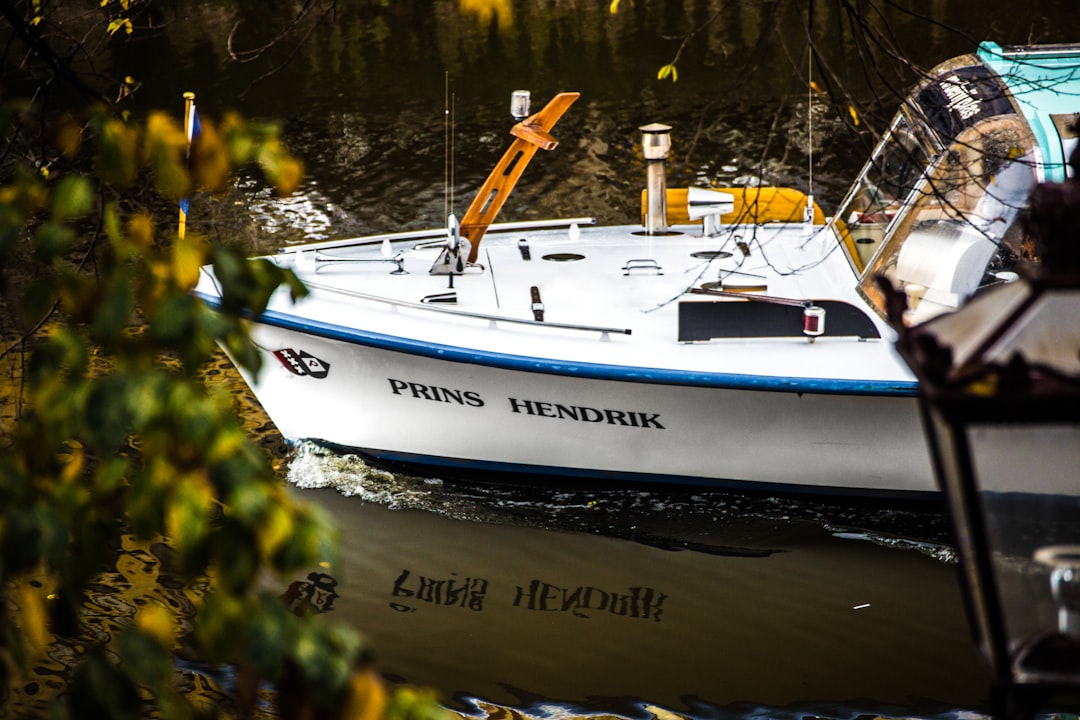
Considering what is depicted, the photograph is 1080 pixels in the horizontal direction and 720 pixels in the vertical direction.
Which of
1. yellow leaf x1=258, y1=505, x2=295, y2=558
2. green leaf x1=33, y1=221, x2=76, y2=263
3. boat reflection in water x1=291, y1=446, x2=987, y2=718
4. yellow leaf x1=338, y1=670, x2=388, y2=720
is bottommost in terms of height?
boat reflection in water x1=291, y1=446, x2=987, y2=718

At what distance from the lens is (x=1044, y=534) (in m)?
1.69

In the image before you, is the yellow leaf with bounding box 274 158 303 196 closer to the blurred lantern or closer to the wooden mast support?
the blurred lantern

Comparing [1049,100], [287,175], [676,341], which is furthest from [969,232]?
[287,175]

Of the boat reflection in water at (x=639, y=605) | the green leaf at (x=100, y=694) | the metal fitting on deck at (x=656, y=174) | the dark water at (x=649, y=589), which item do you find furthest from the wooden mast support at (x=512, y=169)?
the green leaf at (x=100, y=694)

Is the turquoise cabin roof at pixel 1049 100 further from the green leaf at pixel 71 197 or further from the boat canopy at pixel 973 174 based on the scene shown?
the green leaf at pixel 71 197

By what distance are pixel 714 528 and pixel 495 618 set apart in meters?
1.48

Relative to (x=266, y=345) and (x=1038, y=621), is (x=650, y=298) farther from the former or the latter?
(x=1038, y=621)

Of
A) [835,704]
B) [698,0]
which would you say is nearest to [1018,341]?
[835,704]

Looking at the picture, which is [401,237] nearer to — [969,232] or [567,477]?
[567,477]

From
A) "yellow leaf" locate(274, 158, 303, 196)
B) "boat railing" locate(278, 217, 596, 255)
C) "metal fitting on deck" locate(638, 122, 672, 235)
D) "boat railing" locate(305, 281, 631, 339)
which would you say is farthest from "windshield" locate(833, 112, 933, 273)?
"yellow leaf" locate(274, 158, 303, 196)

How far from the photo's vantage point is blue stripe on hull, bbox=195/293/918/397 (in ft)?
21.0

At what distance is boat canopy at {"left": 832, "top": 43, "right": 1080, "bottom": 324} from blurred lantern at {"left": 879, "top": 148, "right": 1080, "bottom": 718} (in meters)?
4.82

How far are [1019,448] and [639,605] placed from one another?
4.91 metres

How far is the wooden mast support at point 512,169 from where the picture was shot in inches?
303
